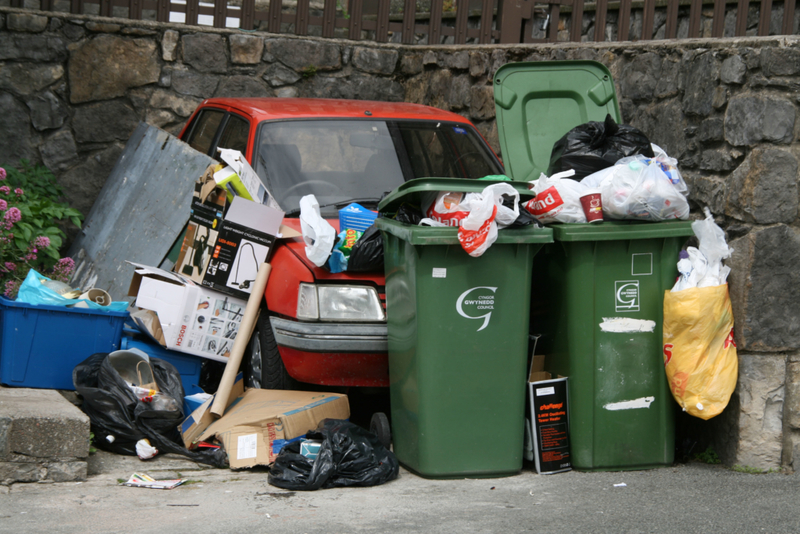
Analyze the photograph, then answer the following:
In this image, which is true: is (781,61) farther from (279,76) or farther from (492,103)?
(279,76)

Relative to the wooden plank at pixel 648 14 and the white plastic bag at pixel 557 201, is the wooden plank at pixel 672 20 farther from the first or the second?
the white plastic bag at pixel 557 201

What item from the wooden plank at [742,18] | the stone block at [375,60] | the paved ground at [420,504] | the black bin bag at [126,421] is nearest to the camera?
the paved ground at [420,504]

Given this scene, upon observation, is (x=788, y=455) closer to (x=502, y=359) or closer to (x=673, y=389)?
(x=673, y=389)

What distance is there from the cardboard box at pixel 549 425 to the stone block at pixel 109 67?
4886 mm

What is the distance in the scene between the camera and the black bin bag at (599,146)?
399 cm

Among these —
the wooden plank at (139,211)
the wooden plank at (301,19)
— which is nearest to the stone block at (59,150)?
the wooden plank at (139,211)

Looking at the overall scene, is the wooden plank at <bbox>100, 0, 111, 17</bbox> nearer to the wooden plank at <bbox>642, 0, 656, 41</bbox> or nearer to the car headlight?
the car headlight

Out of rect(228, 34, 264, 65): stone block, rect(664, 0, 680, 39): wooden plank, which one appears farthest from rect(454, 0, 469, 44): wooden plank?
rect(664, 0, 680, 39): wooden plank

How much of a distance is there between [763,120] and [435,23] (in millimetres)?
4188

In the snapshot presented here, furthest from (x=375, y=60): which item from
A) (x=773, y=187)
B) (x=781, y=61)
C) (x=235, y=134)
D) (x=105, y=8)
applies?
(x=773, y=187)

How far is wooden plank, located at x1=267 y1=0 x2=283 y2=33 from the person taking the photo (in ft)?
24.0

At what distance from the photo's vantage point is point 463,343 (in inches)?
142

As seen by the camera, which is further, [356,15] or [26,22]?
[356,15]

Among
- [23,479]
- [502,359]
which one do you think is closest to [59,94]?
[23,479]
